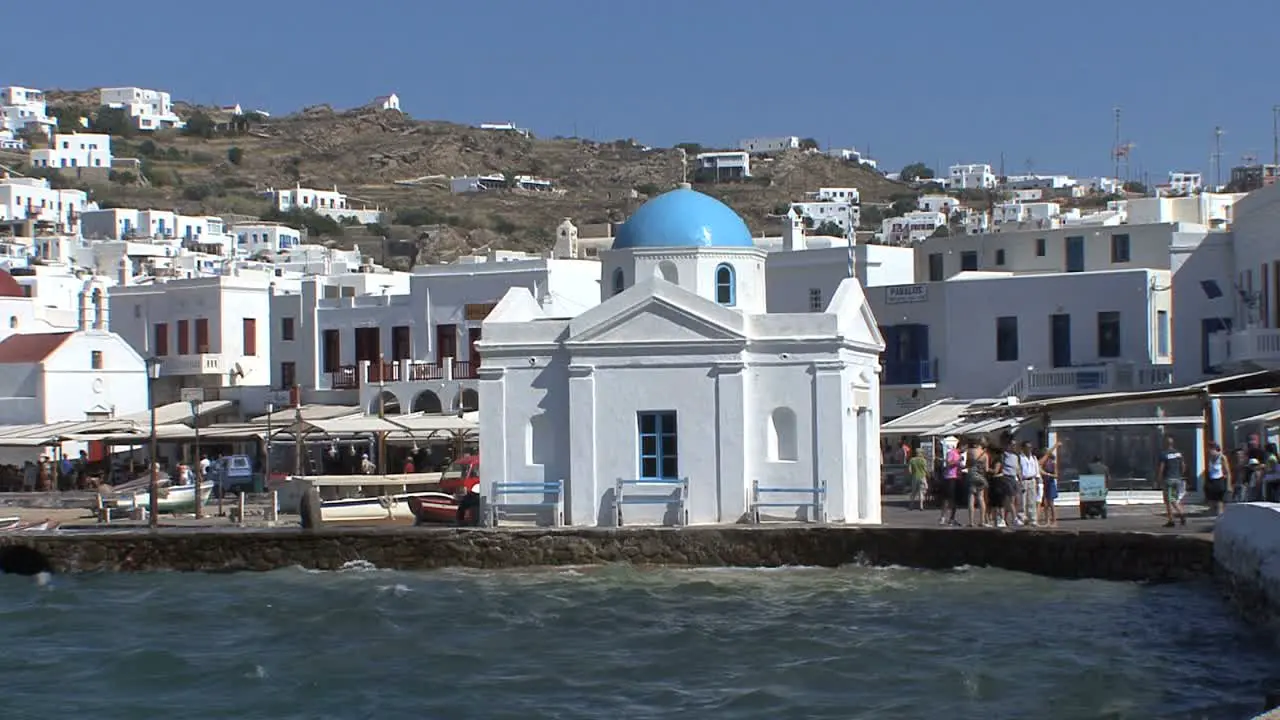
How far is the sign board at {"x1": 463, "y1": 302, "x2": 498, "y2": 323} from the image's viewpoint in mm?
49656

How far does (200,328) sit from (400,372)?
944cm

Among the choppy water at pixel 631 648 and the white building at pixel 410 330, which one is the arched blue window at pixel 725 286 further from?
the white building at pixel 410 330

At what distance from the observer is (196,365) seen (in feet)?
182

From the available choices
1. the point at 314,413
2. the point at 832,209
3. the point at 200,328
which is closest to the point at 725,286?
the point at 314,413

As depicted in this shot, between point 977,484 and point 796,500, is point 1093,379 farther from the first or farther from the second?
point 796,500

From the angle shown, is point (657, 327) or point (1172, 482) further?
point (657, 327)

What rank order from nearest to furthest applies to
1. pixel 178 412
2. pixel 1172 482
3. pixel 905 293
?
pixel 1172 482 < pixel 905 293 < pixel 178 412

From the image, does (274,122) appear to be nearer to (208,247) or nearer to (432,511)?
(208,247)

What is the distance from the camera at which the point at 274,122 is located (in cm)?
19450

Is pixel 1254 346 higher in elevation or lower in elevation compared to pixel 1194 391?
higher

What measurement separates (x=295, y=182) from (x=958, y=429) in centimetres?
13791

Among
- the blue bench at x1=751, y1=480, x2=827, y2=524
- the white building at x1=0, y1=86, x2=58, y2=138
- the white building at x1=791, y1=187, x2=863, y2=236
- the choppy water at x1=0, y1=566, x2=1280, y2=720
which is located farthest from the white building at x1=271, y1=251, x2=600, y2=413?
the white building at x1=0, y1=86, x2=58, y2=138

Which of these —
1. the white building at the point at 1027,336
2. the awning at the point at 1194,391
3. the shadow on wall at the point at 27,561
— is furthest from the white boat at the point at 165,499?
the awning at the point at 1194,391

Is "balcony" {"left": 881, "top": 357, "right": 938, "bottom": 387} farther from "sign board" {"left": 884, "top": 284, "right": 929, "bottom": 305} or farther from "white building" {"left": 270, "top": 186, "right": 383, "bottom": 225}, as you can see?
"white building" {"left": 270, "top": 186, "right": 383, "bottom": 225}
